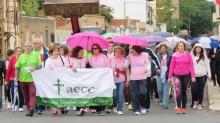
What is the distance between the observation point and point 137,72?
18.3 meters

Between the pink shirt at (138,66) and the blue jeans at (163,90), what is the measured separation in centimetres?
256

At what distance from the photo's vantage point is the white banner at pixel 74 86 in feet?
59.7

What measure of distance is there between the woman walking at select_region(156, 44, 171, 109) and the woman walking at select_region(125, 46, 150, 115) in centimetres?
223

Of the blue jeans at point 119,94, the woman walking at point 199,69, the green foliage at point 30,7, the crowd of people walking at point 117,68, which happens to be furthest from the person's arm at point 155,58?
the green foliage at point 30,7

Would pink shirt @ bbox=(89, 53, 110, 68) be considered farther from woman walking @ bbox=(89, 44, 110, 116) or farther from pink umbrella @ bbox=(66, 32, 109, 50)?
pink umbrella @ bbox=(66, 32, 109, 50)

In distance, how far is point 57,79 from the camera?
18.3 meters

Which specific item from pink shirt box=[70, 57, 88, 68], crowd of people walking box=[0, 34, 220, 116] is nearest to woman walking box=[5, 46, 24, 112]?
crowd of people walking box=[0, 34, 220, 116]

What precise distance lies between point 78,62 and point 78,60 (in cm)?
5

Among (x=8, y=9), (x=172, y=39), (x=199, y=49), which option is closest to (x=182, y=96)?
(x=199, y=49)

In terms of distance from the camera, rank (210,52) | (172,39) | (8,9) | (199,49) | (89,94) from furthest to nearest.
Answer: (8,9), (210,52), (172,39), (199,49), (89,94)

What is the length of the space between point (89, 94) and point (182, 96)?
240cm

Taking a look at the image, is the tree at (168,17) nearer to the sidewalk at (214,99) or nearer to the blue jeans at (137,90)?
the sidewalk at (214,99)

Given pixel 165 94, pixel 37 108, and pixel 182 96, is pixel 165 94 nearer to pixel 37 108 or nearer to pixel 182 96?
pixel 182 96

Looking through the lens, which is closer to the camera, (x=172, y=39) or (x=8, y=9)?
(x=172, y=39)
